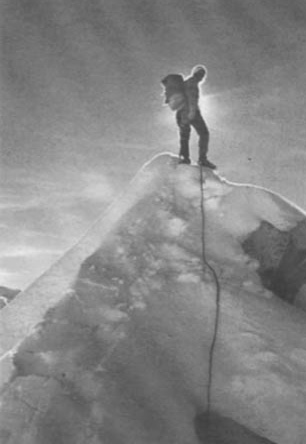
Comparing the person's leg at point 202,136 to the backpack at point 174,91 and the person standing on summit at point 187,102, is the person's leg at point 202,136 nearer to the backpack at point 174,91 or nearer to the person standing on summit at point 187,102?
the person standing on summit at point 187,102

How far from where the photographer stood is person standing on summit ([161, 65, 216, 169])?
1223 cm

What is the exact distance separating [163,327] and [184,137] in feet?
19.8

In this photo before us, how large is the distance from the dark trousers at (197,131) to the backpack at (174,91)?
268 millimetres

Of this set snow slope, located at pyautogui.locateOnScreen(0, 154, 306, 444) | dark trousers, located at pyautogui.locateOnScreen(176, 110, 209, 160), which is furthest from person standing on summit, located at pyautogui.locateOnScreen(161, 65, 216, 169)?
snow slope, located at pyautogui.locateOnScreen(0, 154, 306, 444)

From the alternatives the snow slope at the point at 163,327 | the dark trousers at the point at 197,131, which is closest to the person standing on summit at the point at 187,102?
the dark trousers at the point at 197,131

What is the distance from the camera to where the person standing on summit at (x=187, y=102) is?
12234 mm

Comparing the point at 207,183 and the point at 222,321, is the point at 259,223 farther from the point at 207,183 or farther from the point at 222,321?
the point at 222,321

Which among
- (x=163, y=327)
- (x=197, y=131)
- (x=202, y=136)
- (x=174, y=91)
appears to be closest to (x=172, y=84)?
(x=174, y=91)

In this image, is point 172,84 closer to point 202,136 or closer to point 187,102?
point 187,102

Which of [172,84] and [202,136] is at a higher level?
[172,84]

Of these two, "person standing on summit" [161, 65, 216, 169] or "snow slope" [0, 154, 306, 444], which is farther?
"person standing on summit" [161, 65, 216, 169]

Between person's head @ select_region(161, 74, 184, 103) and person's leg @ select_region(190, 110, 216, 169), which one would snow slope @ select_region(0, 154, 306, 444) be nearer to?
person's leg @ select_region(190, 110, 216, 169)

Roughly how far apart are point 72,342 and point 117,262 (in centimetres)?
219

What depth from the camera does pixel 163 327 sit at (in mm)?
8547
